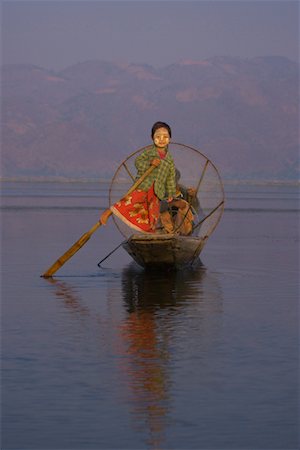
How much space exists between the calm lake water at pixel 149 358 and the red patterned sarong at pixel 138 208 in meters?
0.94

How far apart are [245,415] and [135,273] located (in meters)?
12.2

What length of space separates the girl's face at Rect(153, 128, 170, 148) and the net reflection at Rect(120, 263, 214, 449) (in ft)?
7.38

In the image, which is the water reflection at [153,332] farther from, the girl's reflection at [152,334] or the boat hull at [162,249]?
the boat hull at [162,249]

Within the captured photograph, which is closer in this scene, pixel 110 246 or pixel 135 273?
pixel 135 273

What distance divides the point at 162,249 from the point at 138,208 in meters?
0.85

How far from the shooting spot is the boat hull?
20641mm

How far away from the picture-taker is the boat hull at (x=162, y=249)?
20.6 metres

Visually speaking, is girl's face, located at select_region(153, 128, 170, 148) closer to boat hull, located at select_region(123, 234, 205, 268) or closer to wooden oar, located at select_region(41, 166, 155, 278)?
wooden oar, located at select_region(41, 166, 155, 278)

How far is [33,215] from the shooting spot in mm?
47906

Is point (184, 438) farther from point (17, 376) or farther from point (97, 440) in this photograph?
point (17, 376)

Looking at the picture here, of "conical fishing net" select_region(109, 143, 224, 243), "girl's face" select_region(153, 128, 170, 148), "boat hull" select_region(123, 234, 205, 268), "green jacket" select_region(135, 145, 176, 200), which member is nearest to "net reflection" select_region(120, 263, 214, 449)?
"boat hull" select_region(123, 234, 205, 268)

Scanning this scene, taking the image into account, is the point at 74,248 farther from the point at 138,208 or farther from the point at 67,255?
the point at 138,208

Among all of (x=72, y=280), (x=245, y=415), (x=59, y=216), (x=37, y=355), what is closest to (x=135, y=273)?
(x=72, y=280)

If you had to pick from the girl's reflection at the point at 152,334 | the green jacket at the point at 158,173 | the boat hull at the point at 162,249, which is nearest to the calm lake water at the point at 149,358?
the girl's reflection at the point at 152,334
